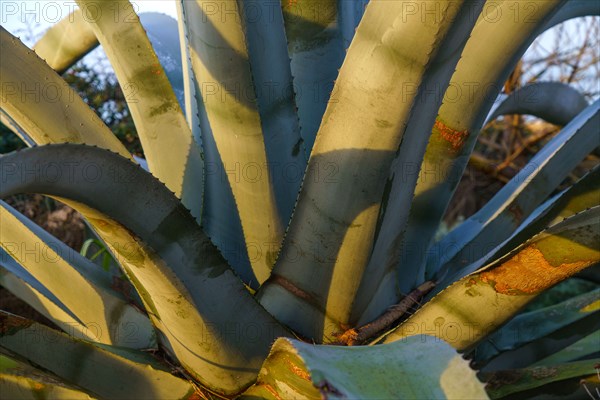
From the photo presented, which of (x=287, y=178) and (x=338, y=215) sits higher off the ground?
(x=287, y=178)

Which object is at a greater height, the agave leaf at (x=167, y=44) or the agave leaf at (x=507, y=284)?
the agave leaf at (x=167, y=44)

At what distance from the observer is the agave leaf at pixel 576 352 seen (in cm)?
215

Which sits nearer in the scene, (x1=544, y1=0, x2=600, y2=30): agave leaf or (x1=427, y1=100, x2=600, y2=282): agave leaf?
(x1=427, y1=100, x2=600, y2=282): agave leaf

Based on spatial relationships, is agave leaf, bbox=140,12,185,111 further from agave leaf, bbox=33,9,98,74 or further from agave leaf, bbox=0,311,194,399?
agave leaf, bbox=0,311,194,399

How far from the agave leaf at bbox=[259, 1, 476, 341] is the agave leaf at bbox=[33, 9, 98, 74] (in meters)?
1.51

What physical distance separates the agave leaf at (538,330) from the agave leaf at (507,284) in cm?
40

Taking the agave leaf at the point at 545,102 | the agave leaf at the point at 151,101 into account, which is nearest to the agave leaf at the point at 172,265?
the agave leaf at the point at 151,101

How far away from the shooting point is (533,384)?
185 cm

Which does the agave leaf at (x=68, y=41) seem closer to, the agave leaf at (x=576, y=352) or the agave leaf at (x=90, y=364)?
the agave leaf at (x=90, y=364)

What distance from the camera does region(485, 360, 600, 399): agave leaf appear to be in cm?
185

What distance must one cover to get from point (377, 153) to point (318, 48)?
798 mm

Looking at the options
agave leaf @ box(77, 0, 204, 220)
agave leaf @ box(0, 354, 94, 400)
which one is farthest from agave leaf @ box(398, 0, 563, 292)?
agave leaf @ box(0, 354, 94, 400)

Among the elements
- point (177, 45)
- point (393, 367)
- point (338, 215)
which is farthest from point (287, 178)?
point (177, 45)

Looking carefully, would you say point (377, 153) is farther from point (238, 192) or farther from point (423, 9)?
point (238, 192)
